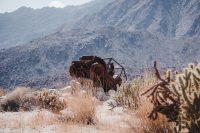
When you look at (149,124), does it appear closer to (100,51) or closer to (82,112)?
(82,112)

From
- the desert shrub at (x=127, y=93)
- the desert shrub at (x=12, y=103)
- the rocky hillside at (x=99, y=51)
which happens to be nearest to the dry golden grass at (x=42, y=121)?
the desert shrub at (x=127, y=93)

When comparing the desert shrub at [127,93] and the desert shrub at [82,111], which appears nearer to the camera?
the desert shrub at [82,111]

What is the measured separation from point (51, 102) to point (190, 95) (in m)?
6.48

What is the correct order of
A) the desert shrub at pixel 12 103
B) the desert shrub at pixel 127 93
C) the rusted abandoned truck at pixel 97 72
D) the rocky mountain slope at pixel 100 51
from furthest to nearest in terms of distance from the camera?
1. the rocky mountain slope at pixel 100 51
2. the rusted abandoned truck at pixel 97 72
3. the desert shrub at pixel 12 103
4. the desert shrub at pixel 127 93

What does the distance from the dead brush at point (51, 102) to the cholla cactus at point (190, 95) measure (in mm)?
5598

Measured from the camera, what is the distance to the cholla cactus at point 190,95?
13.8 ft

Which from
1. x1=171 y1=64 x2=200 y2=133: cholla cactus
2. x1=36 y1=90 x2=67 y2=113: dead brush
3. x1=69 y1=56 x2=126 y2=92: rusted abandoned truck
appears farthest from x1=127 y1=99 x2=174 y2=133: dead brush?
x1=69 y1=56 x2=126 y2=92: rusted abandoned truck

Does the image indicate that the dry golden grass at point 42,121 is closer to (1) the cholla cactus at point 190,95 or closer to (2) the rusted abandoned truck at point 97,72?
(1) the cholla cactus at point 190,95

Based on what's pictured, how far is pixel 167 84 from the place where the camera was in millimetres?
4934

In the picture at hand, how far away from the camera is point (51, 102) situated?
10.4m

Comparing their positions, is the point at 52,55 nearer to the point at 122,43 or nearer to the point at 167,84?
the point at 122,43

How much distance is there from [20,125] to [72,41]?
171807mm

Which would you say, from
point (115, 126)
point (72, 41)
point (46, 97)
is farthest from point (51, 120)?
point (72, 41)

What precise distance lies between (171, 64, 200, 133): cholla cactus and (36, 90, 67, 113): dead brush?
18.4ft
